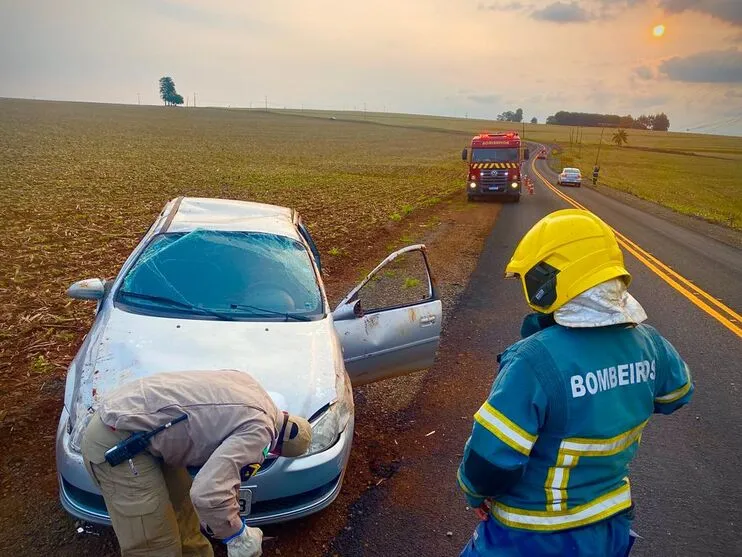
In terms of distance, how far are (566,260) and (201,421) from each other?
1501 mm

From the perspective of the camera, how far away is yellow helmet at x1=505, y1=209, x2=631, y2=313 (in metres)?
1.75

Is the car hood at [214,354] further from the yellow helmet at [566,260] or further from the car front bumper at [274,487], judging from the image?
the yellow helmet at [566,260]

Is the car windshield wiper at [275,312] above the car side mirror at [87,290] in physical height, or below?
below

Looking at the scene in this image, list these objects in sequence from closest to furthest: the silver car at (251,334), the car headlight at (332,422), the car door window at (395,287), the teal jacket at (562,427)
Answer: the teal jacket at (562,427), the silver car at (251,334), the car headlight at (332,422), the car door window at (395,287)

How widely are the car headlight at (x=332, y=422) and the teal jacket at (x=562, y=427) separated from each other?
4.76 feet

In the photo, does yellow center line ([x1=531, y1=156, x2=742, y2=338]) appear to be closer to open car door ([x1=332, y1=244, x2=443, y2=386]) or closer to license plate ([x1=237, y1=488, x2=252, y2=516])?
open car door ([x1=332, y1=244, x2=443, y2=386])

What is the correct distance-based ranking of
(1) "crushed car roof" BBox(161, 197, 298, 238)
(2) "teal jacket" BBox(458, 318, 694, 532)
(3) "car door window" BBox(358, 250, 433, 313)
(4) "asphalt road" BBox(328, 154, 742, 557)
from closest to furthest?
(2) "teal jacket" BBox(458, 318, 694, 532) < (4) "asphalt road" BBox(328, 154, 742, 557) < (1) "crushed car roof" BBox(161, 197, 298, 238) < (3) "car door window" BBox(358, 250, 433, 313)

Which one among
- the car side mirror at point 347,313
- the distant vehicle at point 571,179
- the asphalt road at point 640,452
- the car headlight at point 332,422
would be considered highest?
the car side mirror at point 347,313

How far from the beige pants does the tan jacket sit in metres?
0.07

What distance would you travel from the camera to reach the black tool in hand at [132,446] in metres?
2.19

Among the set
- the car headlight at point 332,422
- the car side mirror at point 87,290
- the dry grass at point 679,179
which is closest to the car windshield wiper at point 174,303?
the car side mirror at point 87,290

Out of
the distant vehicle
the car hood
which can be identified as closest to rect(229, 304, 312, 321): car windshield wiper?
the car hood

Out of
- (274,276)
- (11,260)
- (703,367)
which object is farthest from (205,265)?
(11,260)

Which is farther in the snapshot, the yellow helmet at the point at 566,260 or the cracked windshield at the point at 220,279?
the cracked windshield at the point at 220,279
